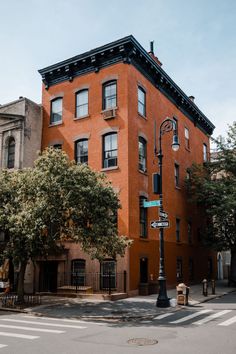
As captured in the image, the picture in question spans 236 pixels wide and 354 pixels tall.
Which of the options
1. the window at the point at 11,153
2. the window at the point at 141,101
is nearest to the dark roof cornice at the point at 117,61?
the window at the point at 141,101

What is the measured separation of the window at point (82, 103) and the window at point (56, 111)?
1.55 metres

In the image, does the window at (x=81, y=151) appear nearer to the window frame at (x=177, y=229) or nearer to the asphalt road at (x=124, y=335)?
the window frame at (x=177, y=229)

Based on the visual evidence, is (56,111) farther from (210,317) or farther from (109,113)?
(210,317)

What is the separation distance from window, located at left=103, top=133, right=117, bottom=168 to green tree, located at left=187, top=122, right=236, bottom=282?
884 cm

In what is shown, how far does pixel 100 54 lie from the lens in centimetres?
2548

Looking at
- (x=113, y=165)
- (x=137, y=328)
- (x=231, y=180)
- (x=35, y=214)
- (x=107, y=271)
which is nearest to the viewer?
(x=137, y=328)

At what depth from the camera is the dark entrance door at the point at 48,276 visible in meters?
24.6

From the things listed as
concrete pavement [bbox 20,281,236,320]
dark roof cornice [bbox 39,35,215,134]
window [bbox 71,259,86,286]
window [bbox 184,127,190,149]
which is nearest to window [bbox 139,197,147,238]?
window [bbox 71,259,86,286]

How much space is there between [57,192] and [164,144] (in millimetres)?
12525

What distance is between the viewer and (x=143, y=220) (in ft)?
81.1

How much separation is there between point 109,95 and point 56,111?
4.50 metres

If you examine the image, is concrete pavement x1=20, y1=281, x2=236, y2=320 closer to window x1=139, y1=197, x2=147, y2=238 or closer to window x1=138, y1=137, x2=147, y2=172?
window x1=139, y1=197, x2=147, y2=238

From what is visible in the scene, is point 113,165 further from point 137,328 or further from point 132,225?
point 137,328

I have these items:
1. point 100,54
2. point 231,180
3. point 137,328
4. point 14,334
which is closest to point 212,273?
point 231,180
